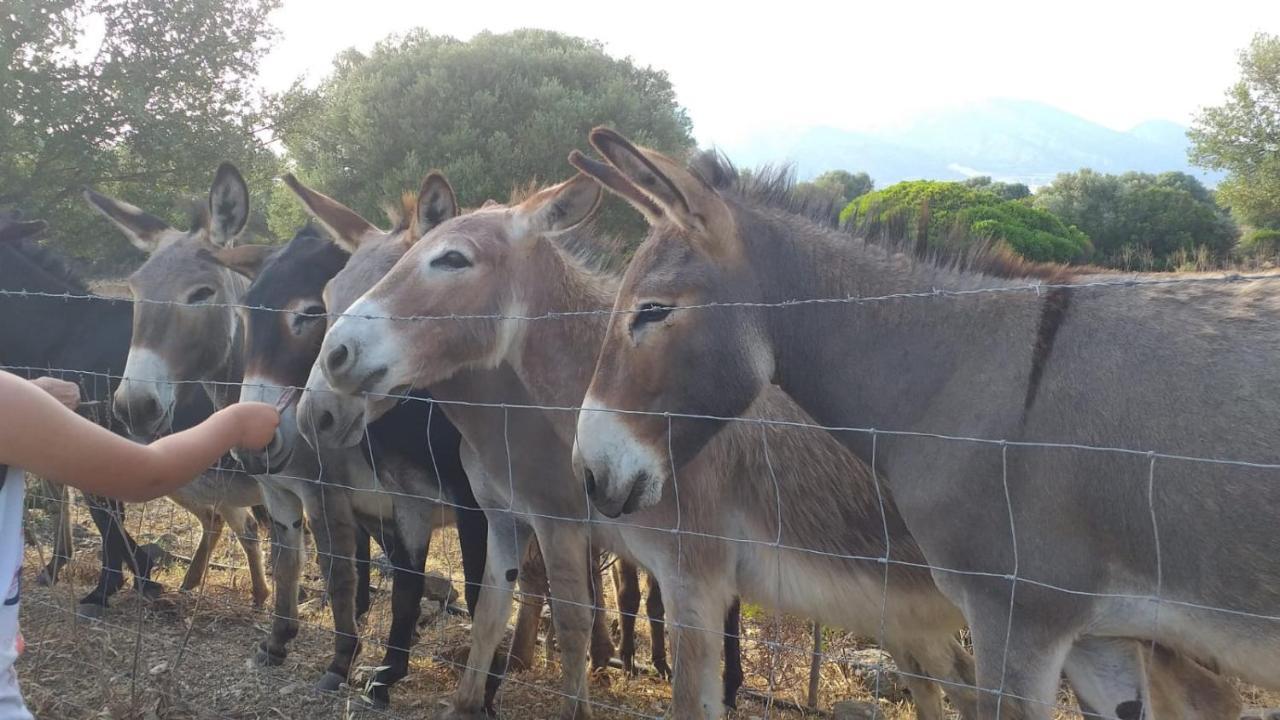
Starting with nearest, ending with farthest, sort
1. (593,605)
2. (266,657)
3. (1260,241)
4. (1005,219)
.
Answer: (593,605)
(266,657)
(1005,219)
(1260,241)

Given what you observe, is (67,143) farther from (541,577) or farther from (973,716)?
(973,716)

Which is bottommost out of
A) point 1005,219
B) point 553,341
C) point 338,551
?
point 338,551

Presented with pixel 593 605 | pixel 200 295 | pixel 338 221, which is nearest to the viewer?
pixel 593 605

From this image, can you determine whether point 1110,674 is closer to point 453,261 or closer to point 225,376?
point 453,261

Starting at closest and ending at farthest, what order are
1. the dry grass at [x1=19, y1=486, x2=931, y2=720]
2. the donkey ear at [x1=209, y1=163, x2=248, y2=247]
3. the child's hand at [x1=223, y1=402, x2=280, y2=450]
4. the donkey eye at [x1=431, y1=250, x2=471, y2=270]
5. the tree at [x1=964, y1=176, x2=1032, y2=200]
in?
the child's hand at [x1=223, y1=402, x2=280, y2=450] → the donkey eye at [x1=431, y1=250, x2=471, y2=270] → the dry grass at [x1=19, y1=486, x2=931, y2=720] → the donkey ear at [x1=209, y1=163, x2=248, y2=247] → the tree at [x1=964, y1=176, x2=1032, y2=200]

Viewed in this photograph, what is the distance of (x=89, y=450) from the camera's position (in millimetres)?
1843

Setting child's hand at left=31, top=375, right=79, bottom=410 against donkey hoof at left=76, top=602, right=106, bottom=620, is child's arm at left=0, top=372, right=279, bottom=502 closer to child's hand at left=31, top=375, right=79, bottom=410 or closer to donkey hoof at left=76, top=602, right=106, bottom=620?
child's hand at left=31, top=375, right=79, bottom=410

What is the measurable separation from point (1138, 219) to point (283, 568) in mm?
15978

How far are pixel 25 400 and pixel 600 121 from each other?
12.1 m

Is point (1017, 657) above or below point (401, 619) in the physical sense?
above

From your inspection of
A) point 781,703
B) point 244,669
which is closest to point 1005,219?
point 781,703

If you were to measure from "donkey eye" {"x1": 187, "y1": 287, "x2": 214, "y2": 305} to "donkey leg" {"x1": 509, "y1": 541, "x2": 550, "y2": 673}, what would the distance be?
2.78 metres

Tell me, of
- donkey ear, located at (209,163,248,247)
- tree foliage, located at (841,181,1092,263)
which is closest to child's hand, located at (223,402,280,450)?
donkey ear, located at (209,163,248,247)

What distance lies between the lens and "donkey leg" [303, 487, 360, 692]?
486 centimetres
